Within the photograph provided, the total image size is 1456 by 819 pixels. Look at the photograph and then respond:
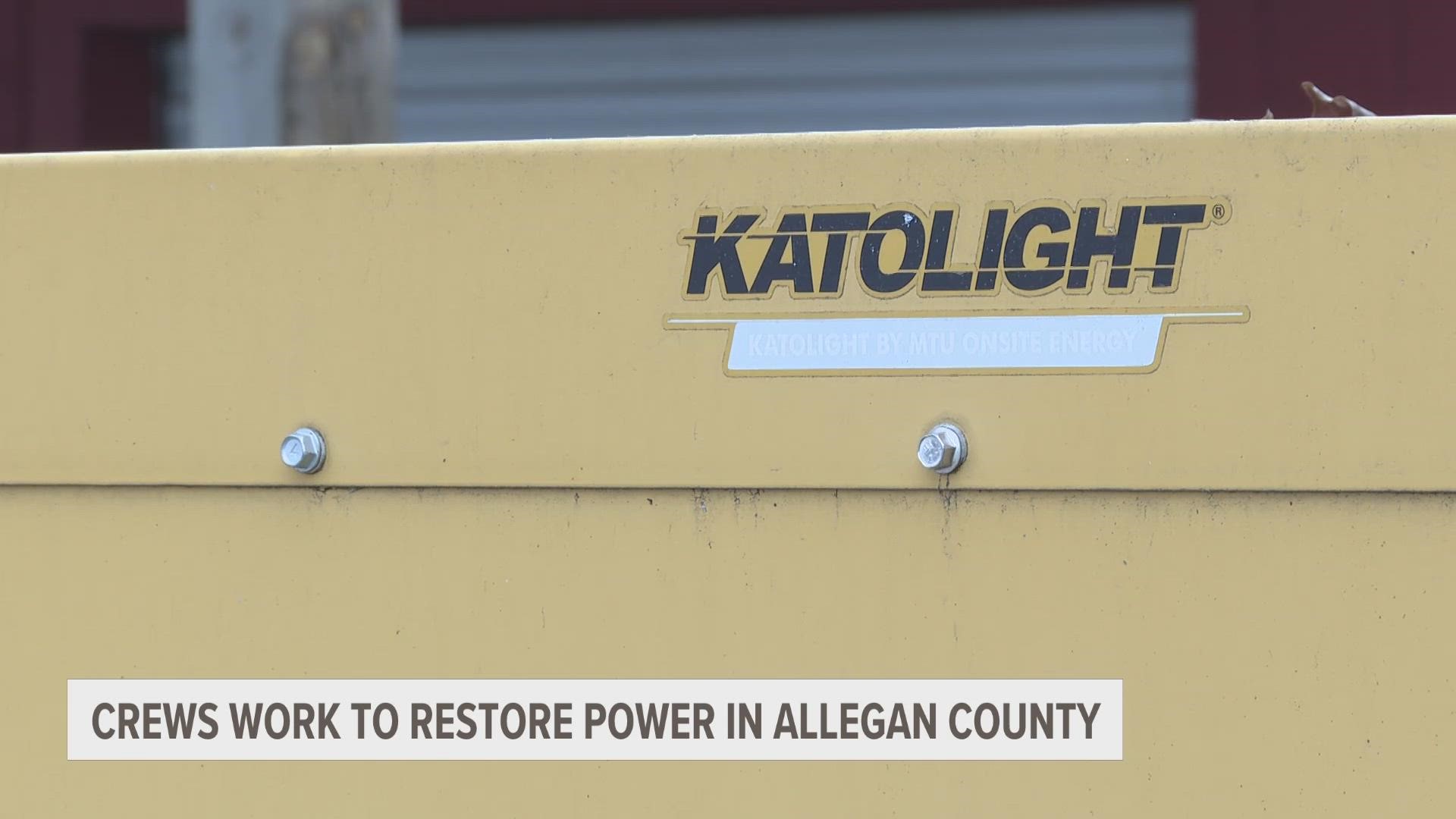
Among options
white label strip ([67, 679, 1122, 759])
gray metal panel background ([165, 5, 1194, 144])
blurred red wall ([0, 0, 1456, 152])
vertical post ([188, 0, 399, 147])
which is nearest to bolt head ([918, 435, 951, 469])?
white label strip ([67, 679, 1122, 759])

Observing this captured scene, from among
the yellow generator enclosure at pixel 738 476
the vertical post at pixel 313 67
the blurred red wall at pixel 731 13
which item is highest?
the blurred red wall at pixel 731 13

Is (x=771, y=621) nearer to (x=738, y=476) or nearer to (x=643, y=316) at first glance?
(x=738, y=476)

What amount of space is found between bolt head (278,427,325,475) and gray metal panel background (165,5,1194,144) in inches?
135

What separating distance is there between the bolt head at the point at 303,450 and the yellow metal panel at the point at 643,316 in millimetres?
17

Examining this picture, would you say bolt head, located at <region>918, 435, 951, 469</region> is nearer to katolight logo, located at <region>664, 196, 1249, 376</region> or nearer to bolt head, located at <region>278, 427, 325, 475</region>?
katolight logo, located at <region>664, 196, 1249, 376</region>

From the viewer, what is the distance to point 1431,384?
1.35m

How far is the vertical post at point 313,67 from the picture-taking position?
342 centimetres

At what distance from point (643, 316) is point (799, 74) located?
3.67 m

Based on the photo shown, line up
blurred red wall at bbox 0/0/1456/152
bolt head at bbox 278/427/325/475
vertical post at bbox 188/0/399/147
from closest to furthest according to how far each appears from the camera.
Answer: bolt head at bbox 278/427/325/475
vertical post at bbox 188/0/399/147
blurred red wall at bbox 0/0/1456/152

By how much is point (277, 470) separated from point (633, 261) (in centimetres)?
41
